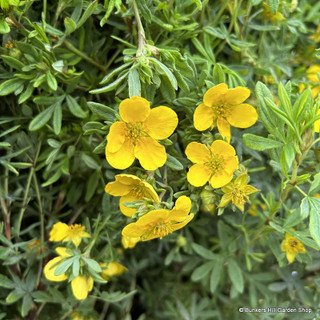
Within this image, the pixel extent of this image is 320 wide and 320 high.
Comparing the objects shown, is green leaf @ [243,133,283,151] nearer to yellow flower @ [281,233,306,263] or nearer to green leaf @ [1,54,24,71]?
yellow flower @ [281,233,306,263]

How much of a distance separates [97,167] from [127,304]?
0.59 m

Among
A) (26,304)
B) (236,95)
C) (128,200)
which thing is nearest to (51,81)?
(128,200)

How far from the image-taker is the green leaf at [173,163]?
85 cm

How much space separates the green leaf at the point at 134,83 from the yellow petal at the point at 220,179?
259 mm

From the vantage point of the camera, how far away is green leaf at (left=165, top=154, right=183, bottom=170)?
853 millimetres

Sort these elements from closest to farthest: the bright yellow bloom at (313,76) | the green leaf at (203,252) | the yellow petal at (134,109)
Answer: the yellow petal at (134,109) < the bright yellow bloom at (313,76) < the green leaf at (203,252)

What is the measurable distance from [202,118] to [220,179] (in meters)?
0.15

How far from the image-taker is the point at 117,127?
798 mm

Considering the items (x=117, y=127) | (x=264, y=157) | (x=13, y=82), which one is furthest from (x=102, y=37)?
(x=264, y=157)

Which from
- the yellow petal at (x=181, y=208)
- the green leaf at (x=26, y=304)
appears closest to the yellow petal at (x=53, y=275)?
the green leaf at (x=26, y=304)

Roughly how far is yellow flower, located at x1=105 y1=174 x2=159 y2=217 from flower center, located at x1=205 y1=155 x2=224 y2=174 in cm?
15

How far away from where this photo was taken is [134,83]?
2.58ft

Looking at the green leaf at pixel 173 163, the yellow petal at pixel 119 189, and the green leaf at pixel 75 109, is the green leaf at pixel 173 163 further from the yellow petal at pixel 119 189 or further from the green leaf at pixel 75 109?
the green leaf at pixel 75 109

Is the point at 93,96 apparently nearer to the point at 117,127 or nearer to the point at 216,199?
the point at 117,127
